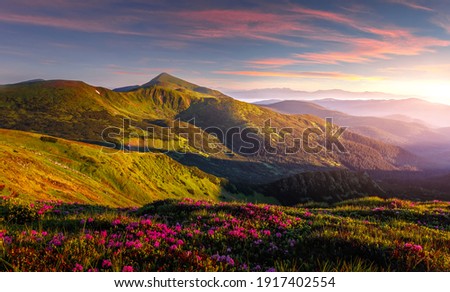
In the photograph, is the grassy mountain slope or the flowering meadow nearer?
the flowering meadow

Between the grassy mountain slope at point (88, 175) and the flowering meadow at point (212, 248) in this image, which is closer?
the flowering meadow at point (212, 248)

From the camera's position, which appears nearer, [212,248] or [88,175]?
[212,248]

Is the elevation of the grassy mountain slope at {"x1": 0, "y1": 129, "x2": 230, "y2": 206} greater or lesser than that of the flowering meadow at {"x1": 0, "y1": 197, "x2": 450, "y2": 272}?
lesser

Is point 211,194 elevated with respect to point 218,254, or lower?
lower

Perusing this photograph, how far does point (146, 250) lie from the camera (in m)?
6.61

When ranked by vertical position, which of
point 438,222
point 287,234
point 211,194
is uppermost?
point 287,234

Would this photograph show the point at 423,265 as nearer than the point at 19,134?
Yes

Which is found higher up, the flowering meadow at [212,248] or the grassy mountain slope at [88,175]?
the flowering meadow at [212,248]

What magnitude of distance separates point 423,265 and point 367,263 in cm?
119

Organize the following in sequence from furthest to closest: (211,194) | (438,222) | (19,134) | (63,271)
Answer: (211,194) < (19,134) < (438,222) < (63,271)

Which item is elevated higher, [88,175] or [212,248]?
[212,248]
